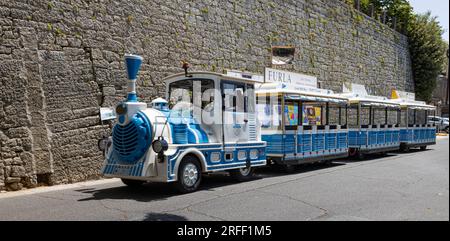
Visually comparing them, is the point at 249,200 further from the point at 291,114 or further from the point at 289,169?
the point at 291,114

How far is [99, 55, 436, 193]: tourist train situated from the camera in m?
7.96

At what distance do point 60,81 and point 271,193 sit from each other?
5.57m

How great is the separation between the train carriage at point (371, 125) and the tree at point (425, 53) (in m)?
14.8

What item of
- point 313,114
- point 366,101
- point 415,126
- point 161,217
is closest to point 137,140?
point 161,217

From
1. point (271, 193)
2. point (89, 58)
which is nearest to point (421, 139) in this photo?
point (271, 193)

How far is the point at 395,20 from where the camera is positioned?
30516mm

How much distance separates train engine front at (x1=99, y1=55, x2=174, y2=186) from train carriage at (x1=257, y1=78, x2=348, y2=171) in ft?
14.4

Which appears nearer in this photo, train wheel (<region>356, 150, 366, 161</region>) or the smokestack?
the smokestack

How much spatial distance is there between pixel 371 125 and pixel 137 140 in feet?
37.4

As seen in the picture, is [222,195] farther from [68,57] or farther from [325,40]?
[325,40]

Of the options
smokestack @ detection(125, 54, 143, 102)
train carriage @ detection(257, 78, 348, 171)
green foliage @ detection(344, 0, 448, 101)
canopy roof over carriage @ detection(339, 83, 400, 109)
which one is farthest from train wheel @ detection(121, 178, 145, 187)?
green foliage @ detection(344, 0, 448, 101)

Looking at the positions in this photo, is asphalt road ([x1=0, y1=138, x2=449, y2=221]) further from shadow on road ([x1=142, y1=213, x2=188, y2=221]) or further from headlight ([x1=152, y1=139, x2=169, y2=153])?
headlight ([x1=152, y1=139, x2=169, y2=153])

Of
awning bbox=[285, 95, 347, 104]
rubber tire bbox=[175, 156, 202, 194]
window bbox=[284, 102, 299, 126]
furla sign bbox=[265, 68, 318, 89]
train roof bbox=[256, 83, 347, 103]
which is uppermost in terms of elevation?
furla sign bbox=[265, 68, 318, 89]

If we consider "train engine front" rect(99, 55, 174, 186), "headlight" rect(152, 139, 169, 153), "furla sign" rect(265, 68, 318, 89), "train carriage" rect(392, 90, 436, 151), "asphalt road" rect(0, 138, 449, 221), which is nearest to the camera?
"asphalt road" rect(0, 138, 449, 221)
